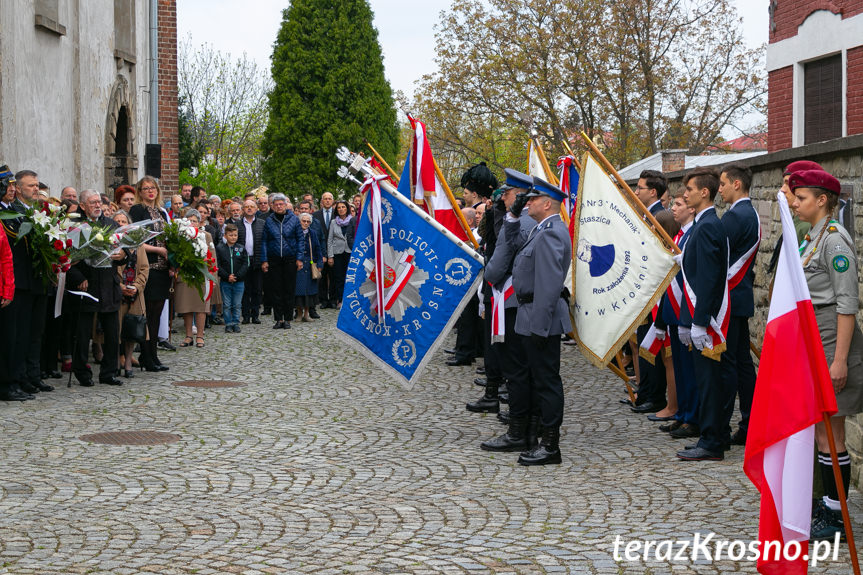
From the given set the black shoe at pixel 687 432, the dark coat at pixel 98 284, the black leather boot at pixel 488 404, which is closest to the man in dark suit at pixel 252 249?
the dark coat at pixel 98 284

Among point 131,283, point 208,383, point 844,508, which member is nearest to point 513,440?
point 844,508

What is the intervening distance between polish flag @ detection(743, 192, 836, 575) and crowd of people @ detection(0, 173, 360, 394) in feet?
23.1

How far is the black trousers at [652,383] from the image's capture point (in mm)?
9797

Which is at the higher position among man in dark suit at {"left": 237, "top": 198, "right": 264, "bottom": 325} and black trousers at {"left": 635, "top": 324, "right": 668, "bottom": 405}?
man in dark suit at {"left": 237, "top": 198, "right": 264, "bottom": 325}

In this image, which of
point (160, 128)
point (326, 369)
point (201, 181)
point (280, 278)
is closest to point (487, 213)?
point (326, 369)

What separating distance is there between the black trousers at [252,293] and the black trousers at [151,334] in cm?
488

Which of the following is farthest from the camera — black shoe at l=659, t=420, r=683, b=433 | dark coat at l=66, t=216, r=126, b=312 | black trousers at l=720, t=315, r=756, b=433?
dark coat at l=66, t=216, r=126, b=312

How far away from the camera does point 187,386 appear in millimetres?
11203

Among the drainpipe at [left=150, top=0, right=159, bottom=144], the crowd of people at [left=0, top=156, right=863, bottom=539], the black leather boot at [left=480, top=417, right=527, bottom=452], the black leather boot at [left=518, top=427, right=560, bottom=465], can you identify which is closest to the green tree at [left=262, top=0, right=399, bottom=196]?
the drainpipe at [left=150, top=0, right=159, bottom=144]

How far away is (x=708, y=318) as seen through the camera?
7496mm

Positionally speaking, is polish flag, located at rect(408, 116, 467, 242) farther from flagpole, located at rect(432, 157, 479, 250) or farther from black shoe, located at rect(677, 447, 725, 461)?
black shoe, located at rect(677, 447, 725, 461)

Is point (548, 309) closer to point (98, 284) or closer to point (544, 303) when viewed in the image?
point (544, 303)

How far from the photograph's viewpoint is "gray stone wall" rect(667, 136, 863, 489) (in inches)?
268

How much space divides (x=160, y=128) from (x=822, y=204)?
2113 centimetres
